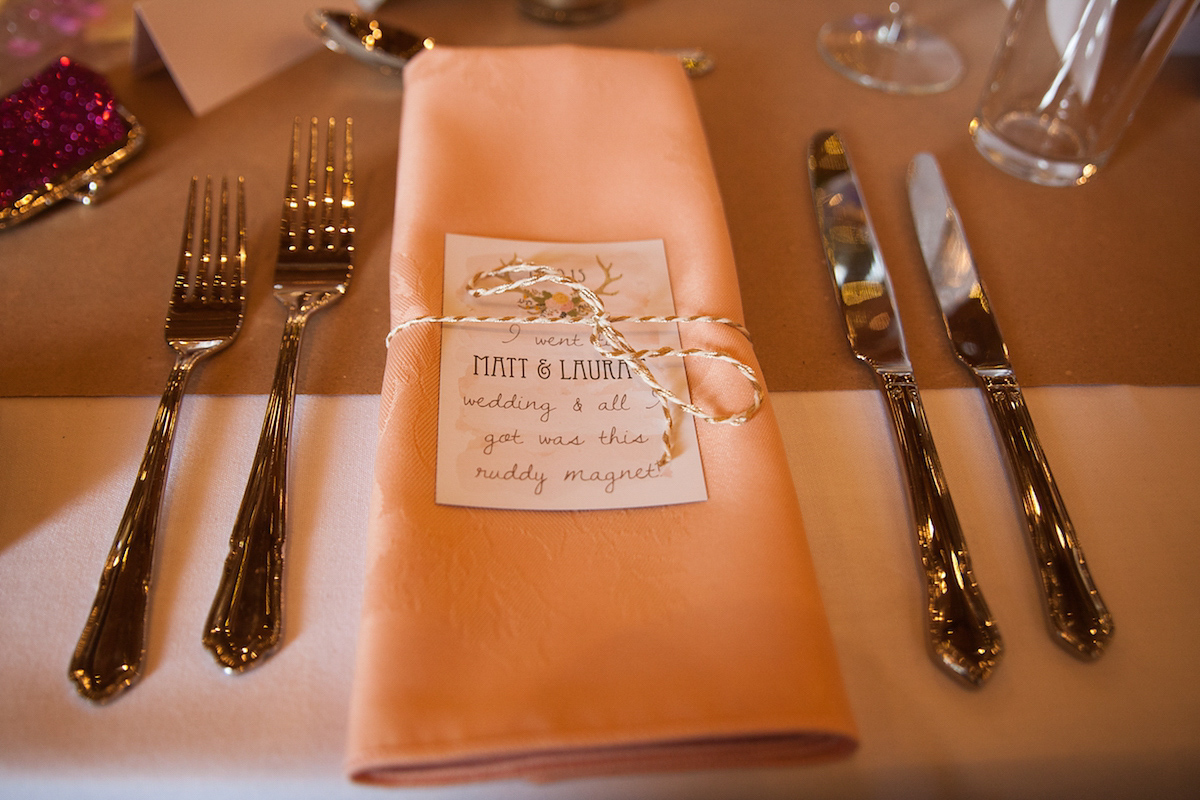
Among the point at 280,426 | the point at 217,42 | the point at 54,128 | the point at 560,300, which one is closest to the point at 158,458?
the point at 280,426

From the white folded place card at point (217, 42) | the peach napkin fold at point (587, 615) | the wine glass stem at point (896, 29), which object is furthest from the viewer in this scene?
the wine glass stem at point (896, 29)

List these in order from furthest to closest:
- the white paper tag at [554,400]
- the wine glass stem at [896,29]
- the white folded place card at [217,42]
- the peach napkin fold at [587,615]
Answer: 1. the wine glass stem at [896,29]
2. the white folded place card at [217,42]
3. the white paper tag at [554,400]
4. the peach napkin fold at [587,615]

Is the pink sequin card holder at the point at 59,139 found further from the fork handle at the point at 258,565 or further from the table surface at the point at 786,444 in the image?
the fork handle at the point at 258,565

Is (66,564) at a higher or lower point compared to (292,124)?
lower

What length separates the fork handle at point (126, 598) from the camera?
0.44 m

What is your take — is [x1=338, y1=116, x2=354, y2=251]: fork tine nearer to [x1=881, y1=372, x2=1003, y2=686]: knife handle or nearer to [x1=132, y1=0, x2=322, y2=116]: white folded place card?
[x1=132, y1=0, x2=322, y2=116]: white folded place card

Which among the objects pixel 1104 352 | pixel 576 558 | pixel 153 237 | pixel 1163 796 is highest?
pixel 153 237

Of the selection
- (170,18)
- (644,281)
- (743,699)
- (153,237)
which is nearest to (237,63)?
(170,18)

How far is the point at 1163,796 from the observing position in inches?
17.7

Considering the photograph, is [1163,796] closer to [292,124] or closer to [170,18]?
[292,124]

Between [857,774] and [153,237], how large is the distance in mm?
763

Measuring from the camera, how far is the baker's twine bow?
53 cm

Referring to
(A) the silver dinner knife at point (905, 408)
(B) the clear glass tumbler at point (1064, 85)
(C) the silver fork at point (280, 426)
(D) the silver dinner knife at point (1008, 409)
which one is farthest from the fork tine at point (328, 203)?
(B) the clear glass tumbler at point (1064, 85)

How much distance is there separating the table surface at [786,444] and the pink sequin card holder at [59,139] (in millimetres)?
21
